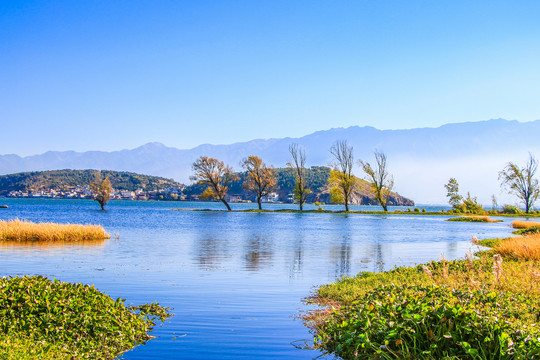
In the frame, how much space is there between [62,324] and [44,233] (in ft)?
75.1

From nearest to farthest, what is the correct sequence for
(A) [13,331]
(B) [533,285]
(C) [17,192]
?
(A) [13,331] → (B) [533,285] → (C) [17,192]

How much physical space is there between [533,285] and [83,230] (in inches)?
1055

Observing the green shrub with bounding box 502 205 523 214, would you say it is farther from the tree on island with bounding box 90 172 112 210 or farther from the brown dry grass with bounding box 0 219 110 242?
the brown dry grass with bounding box 0 219 110 242

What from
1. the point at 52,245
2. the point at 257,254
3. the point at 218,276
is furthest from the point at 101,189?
the point at 218,276

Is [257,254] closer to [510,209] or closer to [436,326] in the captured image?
[436,326]

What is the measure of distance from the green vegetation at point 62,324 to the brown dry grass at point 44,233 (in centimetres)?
2090

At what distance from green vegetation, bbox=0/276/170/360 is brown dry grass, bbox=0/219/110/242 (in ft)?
68.6

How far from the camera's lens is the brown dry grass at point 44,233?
28.0 meters

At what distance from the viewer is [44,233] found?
28266 mm

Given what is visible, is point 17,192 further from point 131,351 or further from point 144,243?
point 131,351

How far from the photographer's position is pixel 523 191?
89.7 metres

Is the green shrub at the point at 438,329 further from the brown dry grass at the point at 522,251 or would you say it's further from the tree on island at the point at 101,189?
the tree on island at the point at 101,189

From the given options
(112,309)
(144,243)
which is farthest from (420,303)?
(144,243)

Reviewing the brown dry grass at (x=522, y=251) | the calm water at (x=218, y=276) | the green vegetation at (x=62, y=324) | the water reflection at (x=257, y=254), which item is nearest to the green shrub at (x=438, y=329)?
the calm water at (x=218, y=276)
